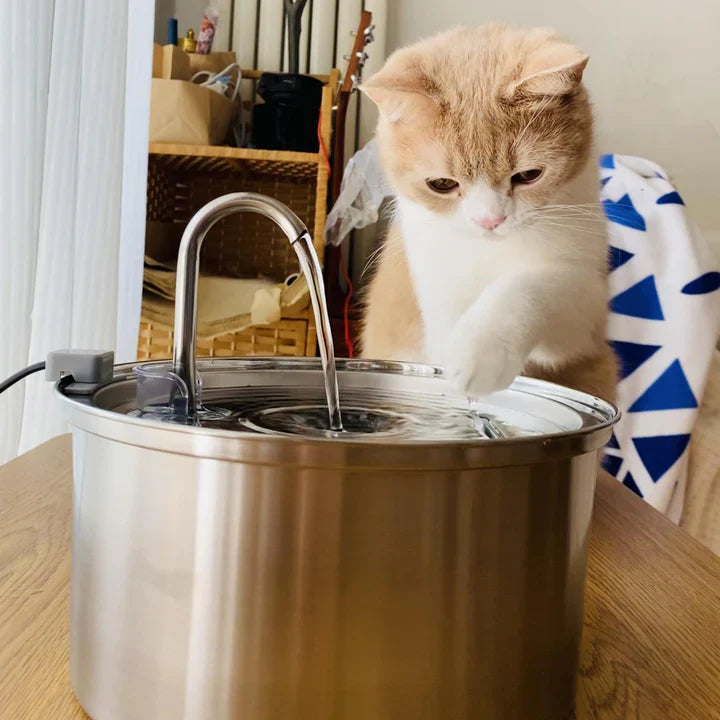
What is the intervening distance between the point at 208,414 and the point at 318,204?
4.79 ft

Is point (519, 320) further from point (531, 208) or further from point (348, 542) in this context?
point (348, 542)

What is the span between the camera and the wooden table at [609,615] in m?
0.40

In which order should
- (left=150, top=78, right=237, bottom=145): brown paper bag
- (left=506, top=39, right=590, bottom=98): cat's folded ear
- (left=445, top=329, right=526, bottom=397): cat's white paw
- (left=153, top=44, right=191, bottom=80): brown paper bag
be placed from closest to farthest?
(left=445, top=329, right=526, bottom=397): cat's white paw → (left=506, top=39, right=590, bottom=98): cat's folded ear → (left=150, top=78, right=237, bottom=145): brown paper bag → (left=153, top=44, right=191, bottom=80): brown paper bag

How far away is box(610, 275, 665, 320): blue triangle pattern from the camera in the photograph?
1555 mm

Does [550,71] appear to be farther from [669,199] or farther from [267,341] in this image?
[267,341]

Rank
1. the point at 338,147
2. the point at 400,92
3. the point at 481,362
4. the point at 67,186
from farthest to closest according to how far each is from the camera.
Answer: the point at 338,147 < the point at 67,186 < the point at 400,92 < the point at 481,362

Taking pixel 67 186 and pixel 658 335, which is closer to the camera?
pixel 67 186

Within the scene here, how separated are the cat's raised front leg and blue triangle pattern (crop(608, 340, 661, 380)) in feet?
1.84

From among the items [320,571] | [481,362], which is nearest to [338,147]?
[481,362]

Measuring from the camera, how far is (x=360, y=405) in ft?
1.73

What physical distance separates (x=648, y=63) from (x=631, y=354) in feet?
3.63

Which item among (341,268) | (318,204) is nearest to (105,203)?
(318,204)

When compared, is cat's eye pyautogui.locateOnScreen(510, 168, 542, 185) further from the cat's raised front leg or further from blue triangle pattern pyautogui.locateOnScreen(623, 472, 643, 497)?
blue triangle pattern pyautogui.locateOnScreen(623, 472, 643, 497)

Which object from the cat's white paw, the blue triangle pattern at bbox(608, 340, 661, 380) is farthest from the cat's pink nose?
the blue triangle pattern at bbox(608, 340, 661, 380)
